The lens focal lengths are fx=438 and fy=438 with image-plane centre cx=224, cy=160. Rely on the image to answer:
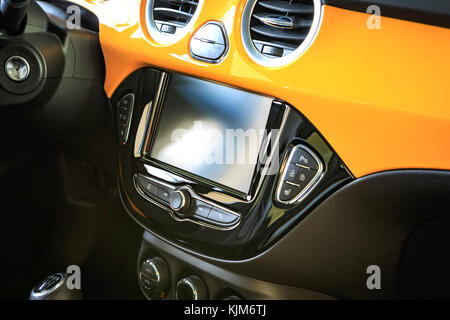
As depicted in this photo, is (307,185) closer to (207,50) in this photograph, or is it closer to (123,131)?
→ (207,50)

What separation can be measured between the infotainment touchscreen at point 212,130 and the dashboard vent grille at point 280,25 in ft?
0.33

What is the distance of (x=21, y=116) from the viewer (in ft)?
3.97

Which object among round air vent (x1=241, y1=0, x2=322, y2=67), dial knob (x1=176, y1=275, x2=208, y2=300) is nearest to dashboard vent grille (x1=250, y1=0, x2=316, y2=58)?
round air vent (x1=241, y1=0, x2=322, y2=67)

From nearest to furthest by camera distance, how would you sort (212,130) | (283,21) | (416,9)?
(416,9) → (283,21) → (212,130)

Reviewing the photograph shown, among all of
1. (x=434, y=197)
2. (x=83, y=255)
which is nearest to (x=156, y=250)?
(x=83, y=255)

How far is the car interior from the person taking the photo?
28.7 inches

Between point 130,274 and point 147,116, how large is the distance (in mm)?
639

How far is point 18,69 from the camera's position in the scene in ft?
3.61

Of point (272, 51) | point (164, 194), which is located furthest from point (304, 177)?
point (164, 194)

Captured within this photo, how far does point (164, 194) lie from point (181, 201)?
0.08 metres

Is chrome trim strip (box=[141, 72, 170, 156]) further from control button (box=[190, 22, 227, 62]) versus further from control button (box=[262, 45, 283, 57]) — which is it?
control button (box=[262, 45, 283, 57])

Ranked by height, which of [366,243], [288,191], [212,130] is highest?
[212,130]

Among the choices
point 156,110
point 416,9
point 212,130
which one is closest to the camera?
point 416,9

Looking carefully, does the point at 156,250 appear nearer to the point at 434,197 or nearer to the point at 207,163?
the point at 207,163
